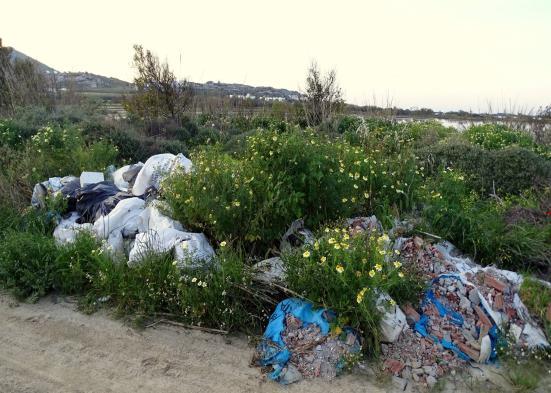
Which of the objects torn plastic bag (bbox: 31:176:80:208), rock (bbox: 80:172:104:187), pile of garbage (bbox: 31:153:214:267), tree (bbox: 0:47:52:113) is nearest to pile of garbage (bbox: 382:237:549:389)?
pile of garbage (bbox: 31:153:214:267)

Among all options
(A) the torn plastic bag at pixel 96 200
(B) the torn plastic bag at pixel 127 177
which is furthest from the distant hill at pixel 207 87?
(A) the torn plastic bag at pixel 96 200

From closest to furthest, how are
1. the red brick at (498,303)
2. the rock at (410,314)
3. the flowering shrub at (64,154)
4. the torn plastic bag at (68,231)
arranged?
the rock at (410,314)
the red brick at (498,303)
the torn plastic bag at (68,231)
the flowering shrub at (64,154)

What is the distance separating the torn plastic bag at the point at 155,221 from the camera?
16.0ft

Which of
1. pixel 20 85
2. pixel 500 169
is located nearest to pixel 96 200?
pixel 500 169

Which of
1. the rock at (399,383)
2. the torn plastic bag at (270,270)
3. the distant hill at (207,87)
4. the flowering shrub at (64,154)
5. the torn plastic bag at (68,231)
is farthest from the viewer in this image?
the distant hill at (207,87)

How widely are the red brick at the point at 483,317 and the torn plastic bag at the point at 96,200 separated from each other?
3923mm

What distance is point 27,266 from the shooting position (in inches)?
182

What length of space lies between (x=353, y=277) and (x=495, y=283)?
127 centimetres

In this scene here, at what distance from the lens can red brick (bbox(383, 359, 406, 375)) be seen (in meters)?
3.43

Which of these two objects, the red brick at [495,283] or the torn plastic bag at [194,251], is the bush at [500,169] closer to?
the red brick at [495,283]

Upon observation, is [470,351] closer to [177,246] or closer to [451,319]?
[451,319]

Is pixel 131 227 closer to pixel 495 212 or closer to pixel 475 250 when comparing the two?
pixel 475 250

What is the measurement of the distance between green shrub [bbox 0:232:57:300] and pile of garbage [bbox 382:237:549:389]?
3.17 meters

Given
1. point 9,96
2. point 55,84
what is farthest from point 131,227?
point 55,84
